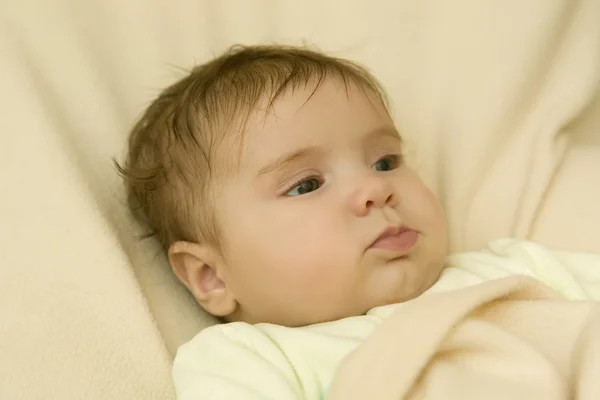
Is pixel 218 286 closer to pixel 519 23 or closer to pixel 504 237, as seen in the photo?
pixel 504 237

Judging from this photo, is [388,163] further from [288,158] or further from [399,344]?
[399,344]

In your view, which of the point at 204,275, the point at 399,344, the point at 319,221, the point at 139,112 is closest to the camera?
the point at 399,344

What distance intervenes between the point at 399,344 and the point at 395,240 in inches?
8.6

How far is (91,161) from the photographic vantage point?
3.43ft

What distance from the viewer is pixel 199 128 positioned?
93 centimetres

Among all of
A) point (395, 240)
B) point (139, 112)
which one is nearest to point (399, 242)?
point (395, 240)

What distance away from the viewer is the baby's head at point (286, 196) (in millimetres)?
848

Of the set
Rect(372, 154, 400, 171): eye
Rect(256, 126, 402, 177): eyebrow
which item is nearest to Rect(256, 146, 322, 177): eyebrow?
Rect(256, 126, 402, 177): eyebrow

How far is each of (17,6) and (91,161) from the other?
0.27 m

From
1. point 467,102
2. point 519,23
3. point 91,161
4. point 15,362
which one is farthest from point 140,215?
point 519,23

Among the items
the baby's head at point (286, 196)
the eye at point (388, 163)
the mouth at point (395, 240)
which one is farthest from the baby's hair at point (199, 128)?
the mouth at point (395, 240)

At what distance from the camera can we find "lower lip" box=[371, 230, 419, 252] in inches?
33.5

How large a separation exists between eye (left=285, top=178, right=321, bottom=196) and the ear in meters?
0.14

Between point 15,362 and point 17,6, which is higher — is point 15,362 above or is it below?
below
